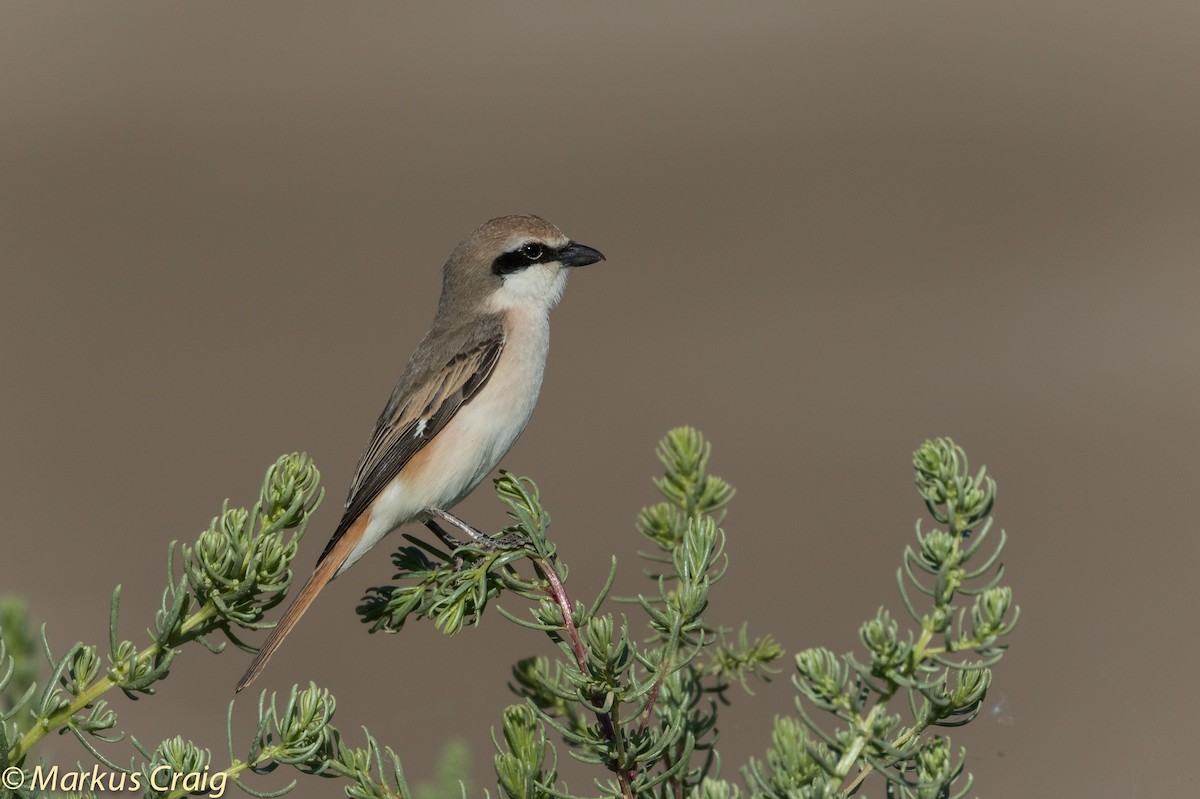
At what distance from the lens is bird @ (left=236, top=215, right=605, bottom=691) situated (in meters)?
4.21

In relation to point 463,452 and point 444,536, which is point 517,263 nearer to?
point 463,452

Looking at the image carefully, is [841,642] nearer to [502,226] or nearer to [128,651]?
[502,226]

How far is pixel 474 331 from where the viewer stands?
4.69m

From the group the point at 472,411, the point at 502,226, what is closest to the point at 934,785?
the point at 472,411

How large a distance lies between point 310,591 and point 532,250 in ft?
6.09

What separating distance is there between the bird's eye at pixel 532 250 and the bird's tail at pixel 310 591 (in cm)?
142

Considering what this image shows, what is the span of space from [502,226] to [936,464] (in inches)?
136

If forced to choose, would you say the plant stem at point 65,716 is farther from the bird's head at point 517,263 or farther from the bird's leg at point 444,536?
the bird's head at point 517,263

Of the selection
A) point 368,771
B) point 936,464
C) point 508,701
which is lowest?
point 508,701

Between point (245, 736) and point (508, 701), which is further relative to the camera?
point (508, 701)

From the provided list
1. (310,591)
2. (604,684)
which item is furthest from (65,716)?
(310,591)

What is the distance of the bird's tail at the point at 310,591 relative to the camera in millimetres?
3270

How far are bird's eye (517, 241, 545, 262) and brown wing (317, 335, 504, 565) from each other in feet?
1.49

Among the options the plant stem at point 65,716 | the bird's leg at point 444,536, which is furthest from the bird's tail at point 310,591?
the plant stem at point 65,716
